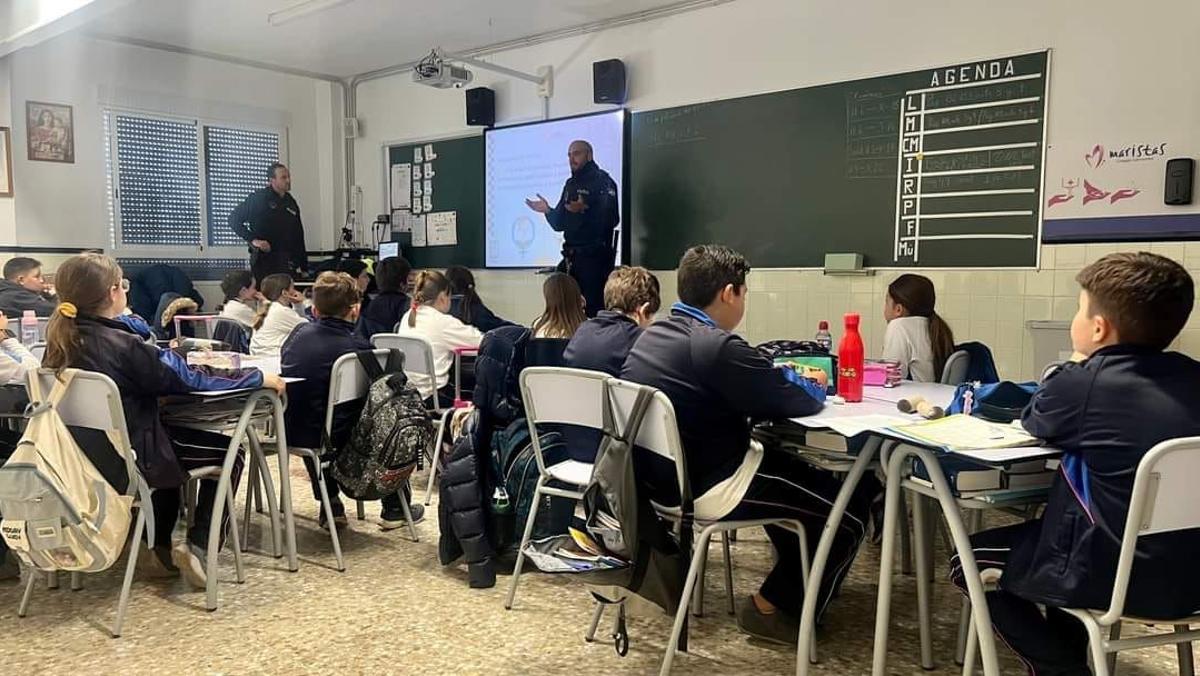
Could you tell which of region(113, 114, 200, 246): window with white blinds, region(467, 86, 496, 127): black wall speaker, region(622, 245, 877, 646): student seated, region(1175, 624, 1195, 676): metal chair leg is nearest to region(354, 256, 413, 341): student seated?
region(467, 86, 496, 127): black wall speaker

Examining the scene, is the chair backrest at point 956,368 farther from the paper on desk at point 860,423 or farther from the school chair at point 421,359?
the school chair at point 421,359

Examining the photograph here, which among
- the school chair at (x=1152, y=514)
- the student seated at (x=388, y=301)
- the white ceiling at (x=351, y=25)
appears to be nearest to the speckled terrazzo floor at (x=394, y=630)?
the school chair at (x=1152, y=514)

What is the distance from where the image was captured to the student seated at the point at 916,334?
347 cm

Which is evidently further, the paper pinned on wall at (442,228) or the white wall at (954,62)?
the paper pinned on wall at (442,228)

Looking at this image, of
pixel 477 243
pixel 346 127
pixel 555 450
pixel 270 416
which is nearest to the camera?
pixel 555 450

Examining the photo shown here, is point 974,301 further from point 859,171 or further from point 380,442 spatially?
point 380,442

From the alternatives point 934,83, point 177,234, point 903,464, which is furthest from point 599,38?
point 903,464

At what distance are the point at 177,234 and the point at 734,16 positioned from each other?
516 centimetres

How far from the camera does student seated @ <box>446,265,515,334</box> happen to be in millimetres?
5070

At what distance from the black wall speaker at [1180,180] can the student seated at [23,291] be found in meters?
5.72

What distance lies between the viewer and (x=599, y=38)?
21.5ft

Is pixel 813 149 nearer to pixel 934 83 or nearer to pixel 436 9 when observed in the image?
pixel 934 83

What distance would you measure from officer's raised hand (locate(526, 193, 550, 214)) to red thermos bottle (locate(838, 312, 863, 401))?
171 inches

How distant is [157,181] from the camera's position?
7.53 m
